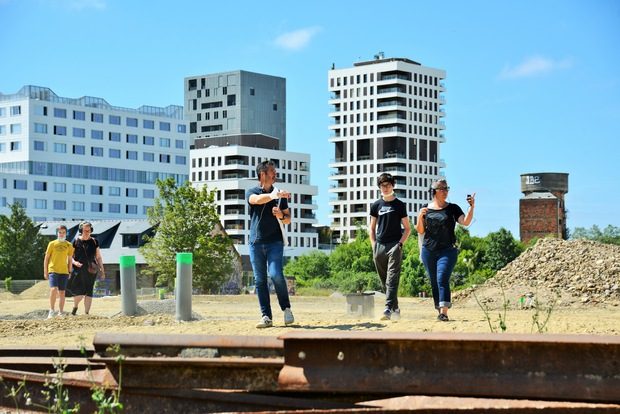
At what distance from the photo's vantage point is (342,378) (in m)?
5.39

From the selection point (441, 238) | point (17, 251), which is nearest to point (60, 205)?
point (17, 251)

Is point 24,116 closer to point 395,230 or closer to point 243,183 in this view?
point 243,183

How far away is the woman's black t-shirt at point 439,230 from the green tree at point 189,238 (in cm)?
5088

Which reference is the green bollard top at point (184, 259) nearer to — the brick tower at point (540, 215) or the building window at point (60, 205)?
the brick tower at point (540, 215)

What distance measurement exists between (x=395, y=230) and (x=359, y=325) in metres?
2.30

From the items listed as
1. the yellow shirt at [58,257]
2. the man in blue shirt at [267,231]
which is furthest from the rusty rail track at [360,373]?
the yellow shirt at [58,257]

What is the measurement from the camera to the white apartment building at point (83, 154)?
144375 mm

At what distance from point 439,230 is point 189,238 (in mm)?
51781

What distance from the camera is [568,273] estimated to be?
3472cm

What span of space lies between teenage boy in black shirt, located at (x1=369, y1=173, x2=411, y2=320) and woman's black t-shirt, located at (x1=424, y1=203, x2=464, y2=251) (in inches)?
16.5

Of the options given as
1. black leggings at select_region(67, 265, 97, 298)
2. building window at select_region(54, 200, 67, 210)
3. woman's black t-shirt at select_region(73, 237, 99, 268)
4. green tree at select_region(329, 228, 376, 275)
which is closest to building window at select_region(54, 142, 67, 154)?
building window at select_region(54, 200, 67, 210)

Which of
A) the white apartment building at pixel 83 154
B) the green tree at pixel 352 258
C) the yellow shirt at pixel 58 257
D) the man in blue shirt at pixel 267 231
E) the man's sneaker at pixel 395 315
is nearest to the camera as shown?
the man in blue shirt at pixel 267 231

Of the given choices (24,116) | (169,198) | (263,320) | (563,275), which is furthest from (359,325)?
(24,116)

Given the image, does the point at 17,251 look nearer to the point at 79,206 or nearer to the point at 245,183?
the point at 79,206
